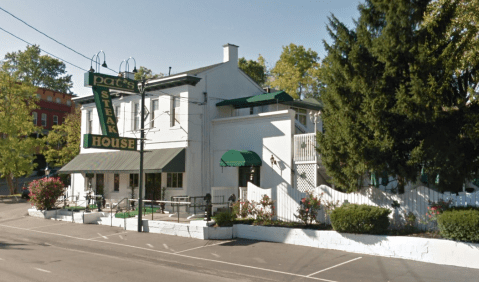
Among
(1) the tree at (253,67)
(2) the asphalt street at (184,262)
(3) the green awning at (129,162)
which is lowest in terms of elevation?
(2) the asphalt street at (184,262)

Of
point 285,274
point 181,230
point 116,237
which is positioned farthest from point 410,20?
point 116,237

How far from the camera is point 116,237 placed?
58.2ft

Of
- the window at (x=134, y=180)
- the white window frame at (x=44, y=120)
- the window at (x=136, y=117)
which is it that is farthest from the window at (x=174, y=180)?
the white window frame at (x=44, y=120)

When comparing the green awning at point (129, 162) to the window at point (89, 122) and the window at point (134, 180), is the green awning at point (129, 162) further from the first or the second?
the window at point (89, 122)

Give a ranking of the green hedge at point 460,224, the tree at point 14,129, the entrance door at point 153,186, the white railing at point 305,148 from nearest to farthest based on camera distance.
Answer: the green hedge at point 460,224
the white railing at point 305,148
the entrance door at point 153,186
the tree at point 14,129

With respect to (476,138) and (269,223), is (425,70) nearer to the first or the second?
(476,138)

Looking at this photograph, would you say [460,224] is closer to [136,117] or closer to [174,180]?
[174,180]

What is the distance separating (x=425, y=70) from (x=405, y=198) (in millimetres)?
4105

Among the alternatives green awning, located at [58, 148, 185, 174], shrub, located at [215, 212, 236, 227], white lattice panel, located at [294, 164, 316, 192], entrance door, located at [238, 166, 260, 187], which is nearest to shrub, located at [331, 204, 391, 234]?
shrub, located at [215, 212, 236, 227]

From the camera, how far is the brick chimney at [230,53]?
25908 millimetres

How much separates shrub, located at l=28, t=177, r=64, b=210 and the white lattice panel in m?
14.2

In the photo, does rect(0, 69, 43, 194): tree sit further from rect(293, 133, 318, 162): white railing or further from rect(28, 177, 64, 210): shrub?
rect(293, 133, 318, 162): white railing

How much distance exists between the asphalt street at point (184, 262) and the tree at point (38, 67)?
64.8 meters

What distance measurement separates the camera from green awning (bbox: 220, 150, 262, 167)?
20.7 m
